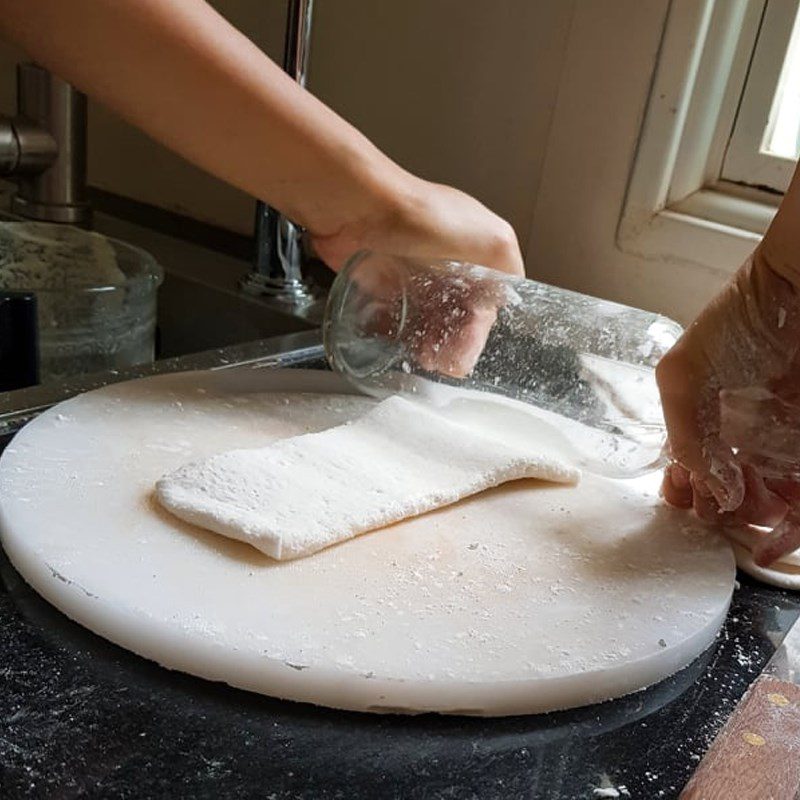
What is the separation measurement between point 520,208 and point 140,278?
1.28 feet

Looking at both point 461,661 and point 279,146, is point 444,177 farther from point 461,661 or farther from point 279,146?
point 461,661

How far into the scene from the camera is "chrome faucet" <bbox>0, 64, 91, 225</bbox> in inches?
Answer: 39.6

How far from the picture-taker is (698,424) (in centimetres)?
60

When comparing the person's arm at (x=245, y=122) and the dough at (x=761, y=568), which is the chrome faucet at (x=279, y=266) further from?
the dough at (x=761, y=568)

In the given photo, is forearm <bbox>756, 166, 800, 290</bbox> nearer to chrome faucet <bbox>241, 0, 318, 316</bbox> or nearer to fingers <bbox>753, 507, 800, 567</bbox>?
fingers <bbox>753, 507, 800, 567</bbox>

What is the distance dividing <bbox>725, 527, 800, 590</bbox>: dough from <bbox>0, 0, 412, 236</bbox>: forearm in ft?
1.17

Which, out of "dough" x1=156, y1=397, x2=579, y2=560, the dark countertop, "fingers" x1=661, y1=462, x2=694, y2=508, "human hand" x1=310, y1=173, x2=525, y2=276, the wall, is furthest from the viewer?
the wall

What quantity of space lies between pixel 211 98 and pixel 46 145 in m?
0.38

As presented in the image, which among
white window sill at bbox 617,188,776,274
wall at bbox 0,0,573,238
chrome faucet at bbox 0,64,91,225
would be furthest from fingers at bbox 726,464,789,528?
chrome faucet at bbox 0,64,91,225

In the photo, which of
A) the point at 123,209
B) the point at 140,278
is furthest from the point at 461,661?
the point at 123,209

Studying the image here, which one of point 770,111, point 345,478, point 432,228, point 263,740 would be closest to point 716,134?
point 770,111

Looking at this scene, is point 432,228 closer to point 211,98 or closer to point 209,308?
point 211,98

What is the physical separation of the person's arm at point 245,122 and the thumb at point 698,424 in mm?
232

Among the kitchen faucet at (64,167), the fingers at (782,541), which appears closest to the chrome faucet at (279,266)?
the kitchen faucet at (64,167)
